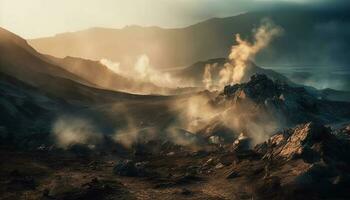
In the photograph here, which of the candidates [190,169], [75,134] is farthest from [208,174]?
[75,134]

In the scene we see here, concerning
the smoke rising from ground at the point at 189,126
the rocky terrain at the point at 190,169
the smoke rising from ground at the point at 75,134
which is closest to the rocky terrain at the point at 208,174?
→ the rocky terrain at the point at 190,169

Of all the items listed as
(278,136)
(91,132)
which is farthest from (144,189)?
(91,132)

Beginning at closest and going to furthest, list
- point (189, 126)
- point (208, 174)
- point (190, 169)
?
point (208, 174), point (190, 169), point (189, 126)

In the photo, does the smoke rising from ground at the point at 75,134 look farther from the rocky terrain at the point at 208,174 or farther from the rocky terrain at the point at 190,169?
the rocky terrain at the point at 208,174

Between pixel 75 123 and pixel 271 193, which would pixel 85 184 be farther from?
pixel 75 123

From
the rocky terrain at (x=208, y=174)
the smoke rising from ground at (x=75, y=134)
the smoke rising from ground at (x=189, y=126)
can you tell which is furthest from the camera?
the smoke rising from ground at (x=189, y=126)

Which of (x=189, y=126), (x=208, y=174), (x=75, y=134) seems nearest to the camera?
(x=208, y=174)

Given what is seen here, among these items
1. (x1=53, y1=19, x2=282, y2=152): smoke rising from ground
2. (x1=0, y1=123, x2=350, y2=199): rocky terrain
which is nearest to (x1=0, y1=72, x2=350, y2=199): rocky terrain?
(x1=0, y1=123, x2=350, y2=199): rocky terrain

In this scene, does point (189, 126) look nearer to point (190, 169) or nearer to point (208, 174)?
point (190, 169)

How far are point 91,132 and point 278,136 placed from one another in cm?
3194

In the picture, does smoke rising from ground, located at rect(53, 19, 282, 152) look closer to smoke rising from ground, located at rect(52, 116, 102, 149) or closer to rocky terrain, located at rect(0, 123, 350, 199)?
smoke rising from ground, located at rect(52, 116, 102, 149)

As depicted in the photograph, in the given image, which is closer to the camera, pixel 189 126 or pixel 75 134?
pixel 75 134

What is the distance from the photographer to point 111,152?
6875 centimetres

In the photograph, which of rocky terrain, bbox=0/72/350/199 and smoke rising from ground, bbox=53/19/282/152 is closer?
rocky terrain, bbox=0/72/350/199
